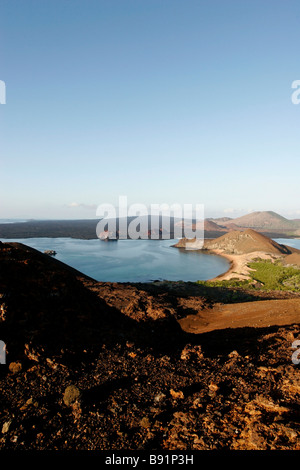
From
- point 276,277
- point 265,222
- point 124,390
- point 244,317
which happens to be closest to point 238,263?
point 276,277

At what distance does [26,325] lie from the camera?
445 centimetres

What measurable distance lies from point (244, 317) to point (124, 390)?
24.9ft

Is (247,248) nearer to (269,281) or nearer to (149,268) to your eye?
(149,268)

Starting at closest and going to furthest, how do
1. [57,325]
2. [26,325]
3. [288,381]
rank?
1. [288,381]
2. [26,325]
3. [57,325]

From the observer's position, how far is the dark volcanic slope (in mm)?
2426

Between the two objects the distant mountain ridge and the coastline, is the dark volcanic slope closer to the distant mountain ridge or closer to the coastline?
the coastline

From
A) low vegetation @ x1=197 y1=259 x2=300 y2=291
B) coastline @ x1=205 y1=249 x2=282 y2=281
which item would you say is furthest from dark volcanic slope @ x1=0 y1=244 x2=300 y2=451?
coastline @ x1=205 y1=249 x2=282 y2=281

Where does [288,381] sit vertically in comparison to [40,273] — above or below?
below

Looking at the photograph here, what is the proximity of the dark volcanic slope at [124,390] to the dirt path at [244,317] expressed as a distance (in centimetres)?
306

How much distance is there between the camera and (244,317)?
9.60 meters

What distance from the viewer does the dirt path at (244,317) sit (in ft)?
28.2

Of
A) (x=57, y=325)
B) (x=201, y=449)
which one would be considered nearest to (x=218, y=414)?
(x=201, y=449)

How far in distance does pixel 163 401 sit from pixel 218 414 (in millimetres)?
716

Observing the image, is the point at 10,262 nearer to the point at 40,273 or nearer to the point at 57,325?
the point at 40,273
